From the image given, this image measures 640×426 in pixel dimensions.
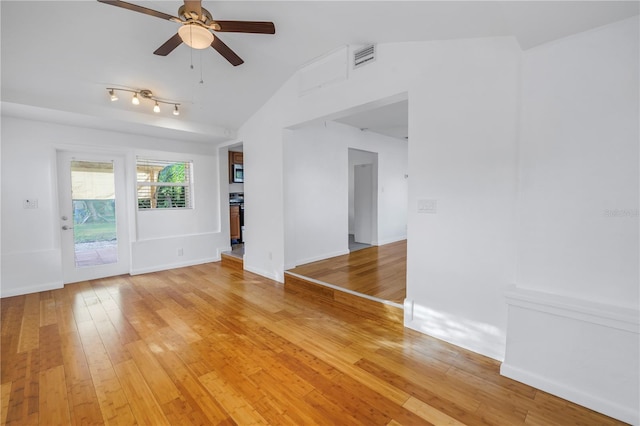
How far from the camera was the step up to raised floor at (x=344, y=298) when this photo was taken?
9.48 ft

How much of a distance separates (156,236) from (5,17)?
11.2 feet

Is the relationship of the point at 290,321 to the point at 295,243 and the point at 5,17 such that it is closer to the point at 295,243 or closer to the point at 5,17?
the point at 295,243

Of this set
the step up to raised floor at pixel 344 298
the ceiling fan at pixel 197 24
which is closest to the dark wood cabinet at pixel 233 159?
the step up to raised floor at pixel 344 298

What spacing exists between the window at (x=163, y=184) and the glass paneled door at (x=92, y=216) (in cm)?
31

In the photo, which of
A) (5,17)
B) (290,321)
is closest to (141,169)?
(5,17)

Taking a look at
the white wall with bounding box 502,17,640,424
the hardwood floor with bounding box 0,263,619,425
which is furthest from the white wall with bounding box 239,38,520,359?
the hardwood floor with bounding box 0,263,619,425

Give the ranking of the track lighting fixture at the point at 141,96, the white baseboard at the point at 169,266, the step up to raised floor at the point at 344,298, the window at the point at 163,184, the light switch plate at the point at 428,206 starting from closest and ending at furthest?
1. the light switch plate at the point at 428,206
2. the step up to raised floor at the point at 344,298
3. the track lighting fixture at the point at 141,96
4. the white baseboard at the point at 169,266
5. the window at the point at 163,184

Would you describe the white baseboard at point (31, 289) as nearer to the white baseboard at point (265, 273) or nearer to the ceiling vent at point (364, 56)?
the white baseboard at point (265, 273)

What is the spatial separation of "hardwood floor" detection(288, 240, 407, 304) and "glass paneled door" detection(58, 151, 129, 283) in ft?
10.4

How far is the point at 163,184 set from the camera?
205 inches

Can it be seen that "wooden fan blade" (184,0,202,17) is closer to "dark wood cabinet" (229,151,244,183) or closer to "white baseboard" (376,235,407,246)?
"dark wood cabinet" (229,151,244,183)

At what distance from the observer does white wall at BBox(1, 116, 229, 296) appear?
3.77m

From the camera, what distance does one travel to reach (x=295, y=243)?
4.50 m

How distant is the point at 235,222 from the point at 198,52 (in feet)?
13.9
